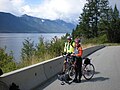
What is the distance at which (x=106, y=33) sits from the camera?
8819cm

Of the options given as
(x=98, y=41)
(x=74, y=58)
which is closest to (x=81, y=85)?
(x=74, y=58)

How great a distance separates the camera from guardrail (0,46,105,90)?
27.5 ft

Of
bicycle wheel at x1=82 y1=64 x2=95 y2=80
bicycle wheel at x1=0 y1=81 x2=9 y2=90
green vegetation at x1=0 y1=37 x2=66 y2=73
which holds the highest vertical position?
green vegetation at x1=0 y1=37 x2=66 y2=73

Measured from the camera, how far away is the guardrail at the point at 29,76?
838 cm

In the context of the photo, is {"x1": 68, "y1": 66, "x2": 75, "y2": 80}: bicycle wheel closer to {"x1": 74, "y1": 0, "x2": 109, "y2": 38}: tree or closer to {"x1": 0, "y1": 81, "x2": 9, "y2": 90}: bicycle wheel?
{"x1": 0, "y1": 81, "x2": 9, "y2": 90}: bicycle wheel

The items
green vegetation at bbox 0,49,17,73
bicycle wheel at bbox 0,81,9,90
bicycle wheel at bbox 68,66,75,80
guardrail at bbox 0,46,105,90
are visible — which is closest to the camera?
bicycle wheel at bbox 0,81,9,90

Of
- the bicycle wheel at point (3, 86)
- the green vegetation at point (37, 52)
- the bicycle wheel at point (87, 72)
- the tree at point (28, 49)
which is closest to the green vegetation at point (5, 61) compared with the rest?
the green vegetation at point (37, 52)

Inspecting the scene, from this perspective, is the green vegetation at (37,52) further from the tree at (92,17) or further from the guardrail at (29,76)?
the tree at (92,17)

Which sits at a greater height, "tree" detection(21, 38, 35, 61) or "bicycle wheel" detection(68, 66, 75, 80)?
"tree" detection(21, 38, 35, 61)

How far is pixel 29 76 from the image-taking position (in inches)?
400

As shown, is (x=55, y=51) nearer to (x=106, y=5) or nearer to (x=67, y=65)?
(x=67, y=65)

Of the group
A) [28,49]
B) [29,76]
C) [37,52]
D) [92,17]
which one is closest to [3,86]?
[29,76]

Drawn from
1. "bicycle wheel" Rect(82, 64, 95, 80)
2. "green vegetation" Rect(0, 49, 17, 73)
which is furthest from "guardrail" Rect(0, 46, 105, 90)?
"green vegetation" Rect(0, 49, 17, 73)

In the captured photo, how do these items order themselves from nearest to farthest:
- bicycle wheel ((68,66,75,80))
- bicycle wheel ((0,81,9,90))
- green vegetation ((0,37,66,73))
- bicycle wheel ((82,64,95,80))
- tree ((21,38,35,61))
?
bicycle wheel ((0,81,9,90)), bicycle wheel ((68,66,75,80)), bicycle wheel ((82,64,95,80)), green vegetation ((0,37,66,73)), tree ((21,38,35,61))
